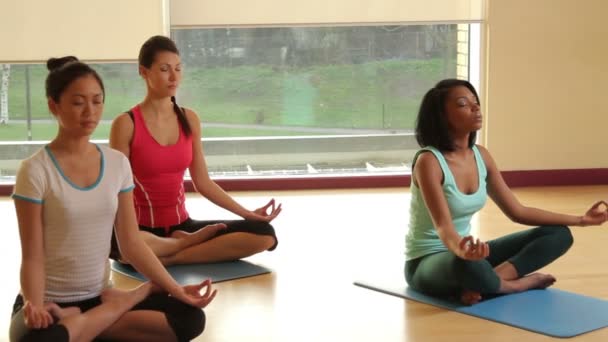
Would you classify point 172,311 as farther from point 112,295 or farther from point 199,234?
point 199,234

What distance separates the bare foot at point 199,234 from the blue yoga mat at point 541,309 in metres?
0.82

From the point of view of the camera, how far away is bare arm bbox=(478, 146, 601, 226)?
12.6 ft

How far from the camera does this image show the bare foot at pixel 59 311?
2.85 meters

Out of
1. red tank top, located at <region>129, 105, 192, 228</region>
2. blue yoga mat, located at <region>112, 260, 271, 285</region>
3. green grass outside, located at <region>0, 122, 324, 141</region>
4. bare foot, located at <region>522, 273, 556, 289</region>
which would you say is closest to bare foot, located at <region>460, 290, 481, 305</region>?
bare foot, located at <region>522, 273, 556, 289</region>

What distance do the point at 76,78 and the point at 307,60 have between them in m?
4.37

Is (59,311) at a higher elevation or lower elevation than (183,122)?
lower

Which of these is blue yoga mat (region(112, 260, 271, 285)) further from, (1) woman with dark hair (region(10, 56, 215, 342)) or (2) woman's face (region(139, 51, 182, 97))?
(1) woman with dark hair (region(10, 56, 215, 342))

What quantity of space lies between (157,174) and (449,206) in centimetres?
128

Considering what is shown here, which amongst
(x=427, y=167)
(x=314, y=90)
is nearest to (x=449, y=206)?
(x=427, y=167)

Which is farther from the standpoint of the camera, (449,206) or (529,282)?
(529,282)

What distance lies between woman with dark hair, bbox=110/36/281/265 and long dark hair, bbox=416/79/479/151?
86 cm

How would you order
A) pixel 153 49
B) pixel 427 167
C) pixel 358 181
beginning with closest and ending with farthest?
pixel 427 167 < pixel 153 49 < pixel 358 181

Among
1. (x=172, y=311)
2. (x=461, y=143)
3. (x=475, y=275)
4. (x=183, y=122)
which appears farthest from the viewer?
(x=183, y=122)

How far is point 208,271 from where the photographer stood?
14.1ft
